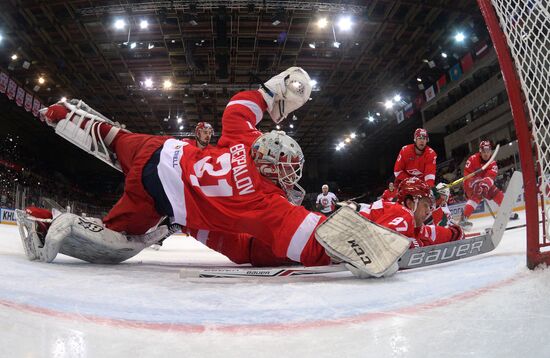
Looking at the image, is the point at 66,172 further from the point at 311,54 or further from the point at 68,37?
the point at 311,54

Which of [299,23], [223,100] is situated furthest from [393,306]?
[223,100]

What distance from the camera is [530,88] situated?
4.66 feet

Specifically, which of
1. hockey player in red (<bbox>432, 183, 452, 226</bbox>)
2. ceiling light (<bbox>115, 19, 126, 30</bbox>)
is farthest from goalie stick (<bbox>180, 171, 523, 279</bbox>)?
ceiling light (<bbox>115, 19, 126, 30</bbox>)

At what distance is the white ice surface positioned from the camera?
2.14 feet

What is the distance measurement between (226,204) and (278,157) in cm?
35

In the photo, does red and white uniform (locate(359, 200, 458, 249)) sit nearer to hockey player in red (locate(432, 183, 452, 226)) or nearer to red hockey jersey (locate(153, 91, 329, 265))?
red hockey jersey (locate(153, 91, 329, 265))

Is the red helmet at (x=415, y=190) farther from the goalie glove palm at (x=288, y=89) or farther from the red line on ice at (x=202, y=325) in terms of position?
the red line on ice at (x=202, y=325)

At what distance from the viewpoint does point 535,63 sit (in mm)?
1488

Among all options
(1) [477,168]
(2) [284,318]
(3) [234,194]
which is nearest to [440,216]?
(1) [477,168]

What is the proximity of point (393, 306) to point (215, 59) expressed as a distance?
1063 cm

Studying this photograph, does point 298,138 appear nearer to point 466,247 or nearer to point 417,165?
point 417,165

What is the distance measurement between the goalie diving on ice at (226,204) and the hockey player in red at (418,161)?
2.70 m

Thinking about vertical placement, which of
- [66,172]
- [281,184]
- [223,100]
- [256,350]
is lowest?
[256,350]

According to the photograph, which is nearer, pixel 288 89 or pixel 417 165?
pixel 288 89
